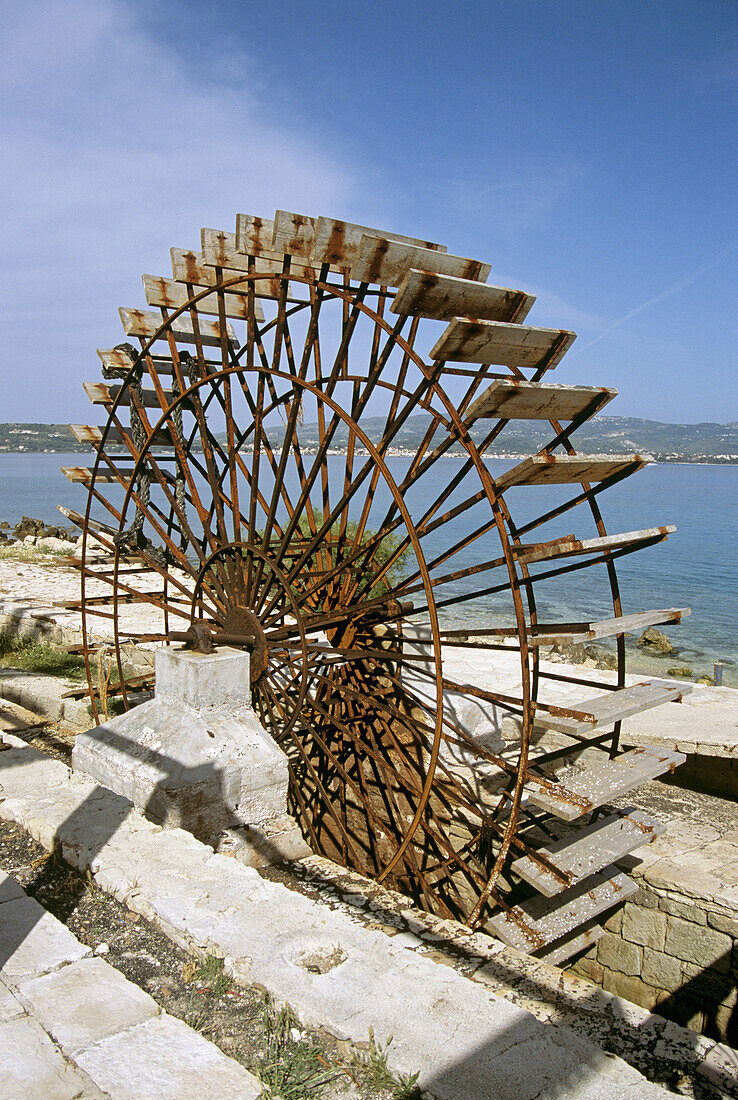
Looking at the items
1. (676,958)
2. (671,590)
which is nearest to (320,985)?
(676,958)

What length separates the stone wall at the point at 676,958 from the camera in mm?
5207

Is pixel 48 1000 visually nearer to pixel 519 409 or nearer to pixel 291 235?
pixel 519 409

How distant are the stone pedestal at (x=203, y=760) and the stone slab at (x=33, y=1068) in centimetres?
207

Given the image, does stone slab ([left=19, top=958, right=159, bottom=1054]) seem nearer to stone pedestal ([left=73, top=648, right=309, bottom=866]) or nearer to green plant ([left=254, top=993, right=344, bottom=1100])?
green plant ([left=254, top=993, right=344, bottom=1100])

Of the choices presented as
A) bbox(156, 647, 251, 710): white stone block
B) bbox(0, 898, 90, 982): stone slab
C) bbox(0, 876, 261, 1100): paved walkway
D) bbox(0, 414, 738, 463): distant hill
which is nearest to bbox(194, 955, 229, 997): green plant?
bbox(0, 876, 261, 1100): paved walkway

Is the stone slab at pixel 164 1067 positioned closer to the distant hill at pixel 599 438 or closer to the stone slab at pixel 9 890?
the stone slab at pixel 9 890

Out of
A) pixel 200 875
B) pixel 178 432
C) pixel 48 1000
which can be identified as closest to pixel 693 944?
pixel 200 875

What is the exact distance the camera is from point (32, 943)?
3.28 m

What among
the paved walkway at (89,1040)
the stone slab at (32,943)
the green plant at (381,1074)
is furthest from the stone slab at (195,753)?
the green plant at (381,1074)

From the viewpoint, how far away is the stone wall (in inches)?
205

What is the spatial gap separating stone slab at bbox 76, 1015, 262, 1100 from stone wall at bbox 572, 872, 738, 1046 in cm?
390

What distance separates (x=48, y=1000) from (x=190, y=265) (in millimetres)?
5819

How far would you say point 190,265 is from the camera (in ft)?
22.9

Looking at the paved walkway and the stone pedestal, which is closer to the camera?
the paved walkway
